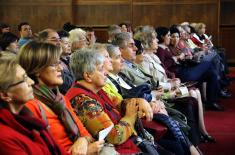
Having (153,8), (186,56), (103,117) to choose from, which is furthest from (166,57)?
(153,8)

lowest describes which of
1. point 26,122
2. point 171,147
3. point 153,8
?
point 171,147

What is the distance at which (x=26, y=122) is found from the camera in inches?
79.1

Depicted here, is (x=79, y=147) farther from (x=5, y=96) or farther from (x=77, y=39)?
(x=77, y=39)

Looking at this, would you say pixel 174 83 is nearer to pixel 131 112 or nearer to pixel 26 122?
pixel 131 112

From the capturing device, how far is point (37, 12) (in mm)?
10688

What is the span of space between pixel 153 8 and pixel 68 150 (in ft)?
28.2

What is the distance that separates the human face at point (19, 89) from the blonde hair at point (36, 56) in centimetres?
29

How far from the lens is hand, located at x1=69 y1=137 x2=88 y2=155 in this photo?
239 cm

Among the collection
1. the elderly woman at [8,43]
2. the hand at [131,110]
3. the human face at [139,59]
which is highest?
the elderly woman at [8,43]

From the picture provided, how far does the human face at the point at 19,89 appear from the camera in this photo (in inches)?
80.3

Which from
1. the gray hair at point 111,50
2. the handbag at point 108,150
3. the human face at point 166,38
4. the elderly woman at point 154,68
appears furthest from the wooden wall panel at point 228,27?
the handbag at point 108,150

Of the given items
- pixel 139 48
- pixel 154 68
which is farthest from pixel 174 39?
pixel 139 48

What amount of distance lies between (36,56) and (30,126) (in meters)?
0.48

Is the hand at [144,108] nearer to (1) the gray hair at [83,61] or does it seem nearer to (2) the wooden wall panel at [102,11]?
(1) the gray hair at [83,61]
